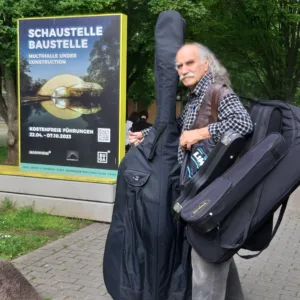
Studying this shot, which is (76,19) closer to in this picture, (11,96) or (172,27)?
(172,27)

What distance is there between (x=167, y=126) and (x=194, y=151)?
358mm

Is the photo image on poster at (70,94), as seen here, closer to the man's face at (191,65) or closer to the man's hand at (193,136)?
the man's face at (191,65)

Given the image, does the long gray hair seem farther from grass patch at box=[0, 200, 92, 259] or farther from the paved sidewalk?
grass patch at box=[0, 200, 92, 259]

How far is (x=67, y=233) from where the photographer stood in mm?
5859

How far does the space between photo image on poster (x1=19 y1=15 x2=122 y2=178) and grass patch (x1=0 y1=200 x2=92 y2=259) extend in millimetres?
640

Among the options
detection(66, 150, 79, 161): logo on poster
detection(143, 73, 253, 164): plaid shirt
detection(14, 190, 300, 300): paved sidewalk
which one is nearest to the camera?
detection(143, 73, 253, 164): plaid shirt

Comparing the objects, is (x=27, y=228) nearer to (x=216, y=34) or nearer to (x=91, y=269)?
(x=91, y=269)

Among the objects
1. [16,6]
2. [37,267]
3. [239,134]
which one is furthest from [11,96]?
[239,134]

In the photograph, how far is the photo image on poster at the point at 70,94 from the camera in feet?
20.5

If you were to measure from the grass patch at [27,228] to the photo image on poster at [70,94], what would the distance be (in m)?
0.64

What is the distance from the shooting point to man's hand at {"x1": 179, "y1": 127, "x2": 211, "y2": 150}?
2588 millimetres

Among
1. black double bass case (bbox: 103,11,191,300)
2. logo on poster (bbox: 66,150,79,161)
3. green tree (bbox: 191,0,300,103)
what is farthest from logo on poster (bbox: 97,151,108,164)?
green tree (bbox: 191,0,300,103)

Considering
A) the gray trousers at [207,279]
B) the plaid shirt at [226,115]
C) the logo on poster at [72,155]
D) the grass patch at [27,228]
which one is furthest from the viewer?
the logo on poster at [72,155]

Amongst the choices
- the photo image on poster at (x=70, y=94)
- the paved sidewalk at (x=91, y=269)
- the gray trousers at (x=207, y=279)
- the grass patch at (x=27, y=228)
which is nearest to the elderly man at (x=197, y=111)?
the gray trousers at (x=207, y=279)
